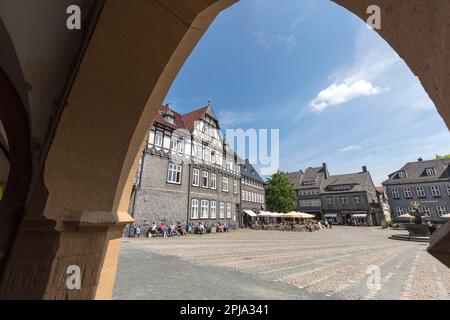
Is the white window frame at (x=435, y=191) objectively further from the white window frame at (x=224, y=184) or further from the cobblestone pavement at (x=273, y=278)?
the cobblestone pavement at (x=273, y=278)

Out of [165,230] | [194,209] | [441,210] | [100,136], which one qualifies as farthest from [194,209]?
[441,210]

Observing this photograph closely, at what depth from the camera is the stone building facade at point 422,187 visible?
105 feet

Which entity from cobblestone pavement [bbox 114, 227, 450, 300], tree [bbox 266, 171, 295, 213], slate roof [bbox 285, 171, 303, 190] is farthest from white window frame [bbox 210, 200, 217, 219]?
slate roof [bbox 285, 171, 303, 190]

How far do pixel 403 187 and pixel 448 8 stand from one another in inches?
1820

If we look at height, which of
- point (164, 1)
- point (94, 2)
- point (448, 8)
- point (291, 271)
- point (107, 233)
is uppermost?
point (94, 2)

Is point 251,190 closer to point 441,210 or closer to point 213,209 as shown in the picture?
point 213,209

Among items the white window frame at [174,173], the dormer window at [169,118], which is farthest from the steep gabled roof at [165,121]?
the white window frame at [174,173]

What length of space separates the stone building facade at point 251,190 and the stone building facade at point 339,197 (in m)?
13.3

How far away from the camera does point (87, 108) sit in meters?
Answer: 1.52

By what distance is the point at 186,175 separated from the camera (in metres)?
19.6

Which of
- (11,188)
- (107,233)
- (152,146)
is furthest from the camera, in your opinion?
(152,146)

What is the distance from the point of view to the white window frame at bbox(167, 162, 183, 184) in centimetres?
1798
